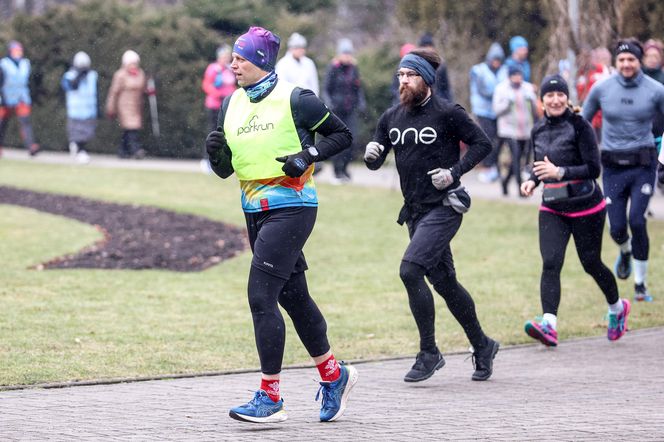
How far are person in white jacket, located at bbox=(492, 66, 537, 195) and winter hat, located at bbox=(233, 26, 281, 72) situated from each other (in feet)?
40.4

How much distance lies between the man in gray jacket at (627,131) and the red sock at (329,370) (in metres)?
4.30

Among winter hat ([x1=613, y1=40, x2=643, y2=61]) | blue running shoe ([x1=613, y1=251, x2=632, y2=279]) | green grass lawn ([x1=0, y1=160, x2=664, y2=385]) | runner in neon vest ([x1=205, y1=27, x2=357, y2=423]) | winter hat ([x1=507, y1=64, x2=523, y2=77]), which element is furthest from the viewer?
winter hat ([x1=507, y1=64, x2=523, y2=77])

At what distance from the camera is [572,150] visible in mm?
8914

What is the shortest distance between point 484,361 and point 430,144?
4.58ft

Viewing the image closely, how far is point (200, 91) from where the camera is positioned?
26.3 metres

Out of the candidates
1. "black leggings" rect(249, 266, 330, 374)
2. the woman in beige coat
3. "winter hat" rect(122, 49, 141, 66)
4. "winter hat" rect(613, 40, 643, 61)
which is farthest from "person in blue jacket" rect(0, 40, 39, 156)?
"black leggings" rect(249, 266, 330, 374)

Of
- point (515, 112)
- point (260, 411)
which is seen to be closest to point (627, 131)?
point (260, 411)

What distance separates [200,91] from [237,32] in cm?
229

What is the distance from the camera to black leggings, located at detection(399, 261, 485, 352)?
305 inches

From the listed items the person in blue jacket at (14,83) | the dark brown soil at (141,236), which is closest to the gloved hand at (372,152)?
the dark brown soil at (141,236)

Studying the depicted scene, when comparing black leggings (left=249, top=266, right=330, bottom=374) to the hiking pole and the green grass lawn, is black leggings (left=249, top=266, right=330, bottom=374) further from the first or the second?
the hiking pole

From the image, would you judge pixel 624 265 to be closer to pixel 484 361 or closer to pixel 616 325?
pixel 616 325

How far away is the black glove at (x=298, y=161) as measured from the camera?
6.41 m

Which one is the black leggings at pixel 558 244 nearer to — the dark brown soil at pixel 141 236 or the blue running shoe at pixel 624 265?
the blue running shoe at pixel 624 265
